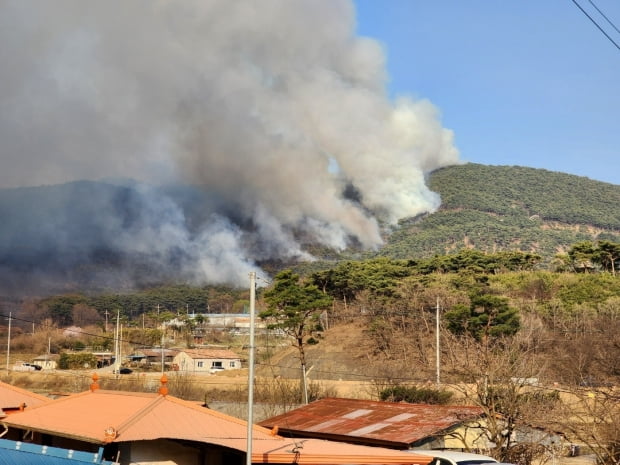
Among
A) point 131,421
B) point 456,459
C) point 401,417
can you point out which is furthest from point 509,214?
point 131,421

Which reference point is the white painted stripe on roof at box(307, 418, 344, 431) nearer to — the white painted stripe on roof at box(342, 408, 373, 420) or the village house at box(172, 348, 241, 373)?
the white painted stripe on roof at box(342, 408, 373, 420)

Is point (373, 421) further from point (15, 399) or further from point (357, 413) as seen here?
point (15, 399)

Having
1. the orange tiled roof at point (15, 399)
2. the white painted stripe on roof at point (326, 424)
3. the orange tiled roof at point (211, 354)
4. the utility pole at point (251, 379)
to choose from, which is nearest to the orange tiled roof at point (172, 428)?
the utility pole at point (251, 379)

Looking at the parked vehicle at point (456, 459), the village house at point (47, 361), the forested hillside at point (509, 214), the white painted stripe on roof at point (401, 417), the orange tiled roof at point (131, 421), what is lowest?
the parked vehicle at point (456, 459)

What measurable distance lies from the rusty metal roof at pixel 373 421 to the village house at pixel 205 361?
46.2 meters

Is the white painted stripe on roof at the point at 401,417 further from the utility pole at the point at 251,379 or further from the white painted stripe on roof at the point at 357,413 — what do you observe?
the utility pole at the point at 251,379

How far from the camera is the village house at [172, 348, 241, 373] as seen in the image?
72.5 metres

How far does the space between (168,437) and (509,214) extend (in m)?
153

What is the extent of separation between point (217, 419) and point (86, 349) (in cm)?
7187

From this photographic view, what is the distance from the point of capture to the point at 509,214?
531 ft

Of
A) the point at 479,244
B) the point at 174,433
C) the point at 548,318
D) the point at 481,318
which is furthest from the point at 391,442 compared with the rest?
the point at 479,244

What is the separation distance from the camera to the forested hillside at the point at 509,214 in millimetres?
144125

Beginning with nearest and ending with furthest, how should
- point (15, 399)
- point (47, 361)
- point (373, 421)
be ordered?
point (15, 399), point (373, 421), point (47, 361)

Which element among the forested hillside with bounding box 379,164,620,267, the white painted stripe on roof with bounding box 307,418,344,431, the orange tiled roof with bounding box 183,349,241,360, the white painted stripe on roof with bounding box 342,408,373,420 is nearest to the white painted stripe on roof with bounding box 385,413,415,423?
the white painted stripe on roof with bounding box 342,408,373,420
